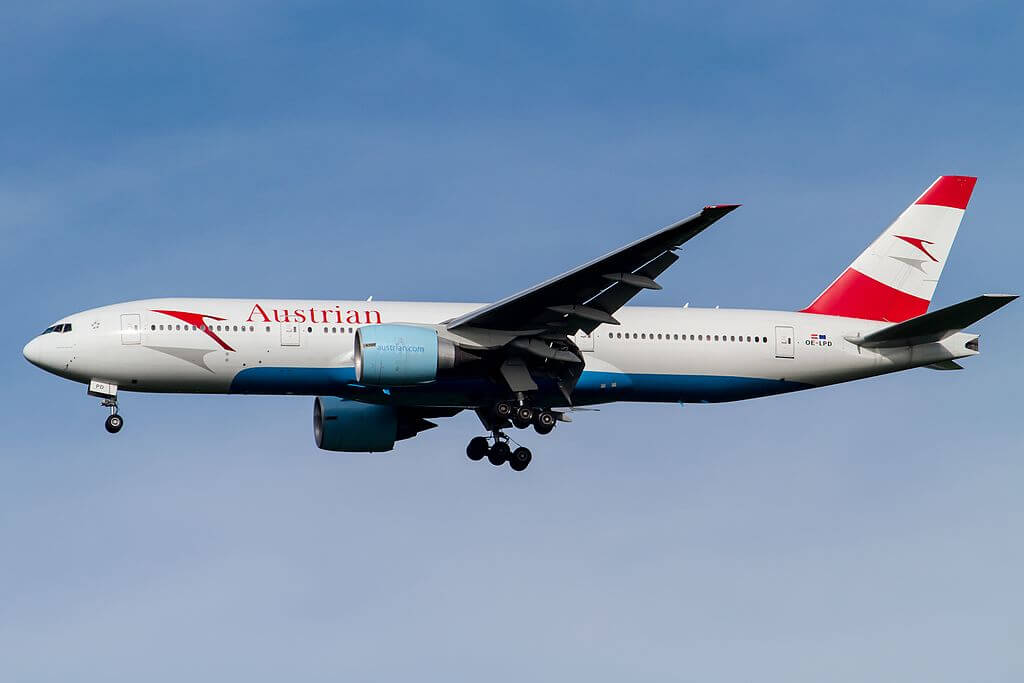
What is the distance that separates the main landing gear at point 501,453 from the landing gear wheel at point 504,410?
8.94ft

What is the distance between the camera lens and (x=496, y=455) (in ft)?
150

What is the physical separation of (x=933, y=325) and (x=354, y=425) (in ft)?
54.5

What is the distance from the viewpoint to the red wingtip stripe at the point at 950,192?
49375 millimetres

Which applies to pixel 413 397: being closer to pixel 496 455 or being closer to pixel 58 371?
pixel 496 455

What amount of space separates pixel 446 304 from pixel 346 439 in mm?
5737

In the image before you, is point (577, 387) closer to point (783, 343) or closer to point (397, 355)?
point (397, 355)

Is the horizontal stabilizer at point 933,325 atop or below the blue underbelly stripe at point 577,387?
atop

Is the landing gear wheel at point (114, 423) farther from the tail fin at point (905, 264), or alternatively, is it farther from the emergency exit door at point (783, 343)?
the tail fin at point (905, 264)

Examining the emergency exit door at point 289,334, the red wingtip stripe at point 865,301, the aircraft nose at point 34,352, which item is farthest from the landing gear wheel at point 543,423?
the aircraft nose at point 34,352

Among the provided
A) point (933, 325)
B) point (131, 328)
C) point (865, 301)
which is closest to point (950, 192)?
point (865, 301)

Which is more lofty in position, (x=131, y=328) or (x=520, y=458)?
(x=131, y=328)

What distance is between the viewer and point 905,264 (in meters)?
48.4

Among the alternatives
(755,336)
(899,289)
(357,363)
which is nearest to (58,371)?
(357,363)

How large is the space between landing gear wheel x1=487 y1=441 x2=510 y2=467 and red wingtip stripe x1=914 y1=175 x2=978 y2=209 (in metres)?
14.9
